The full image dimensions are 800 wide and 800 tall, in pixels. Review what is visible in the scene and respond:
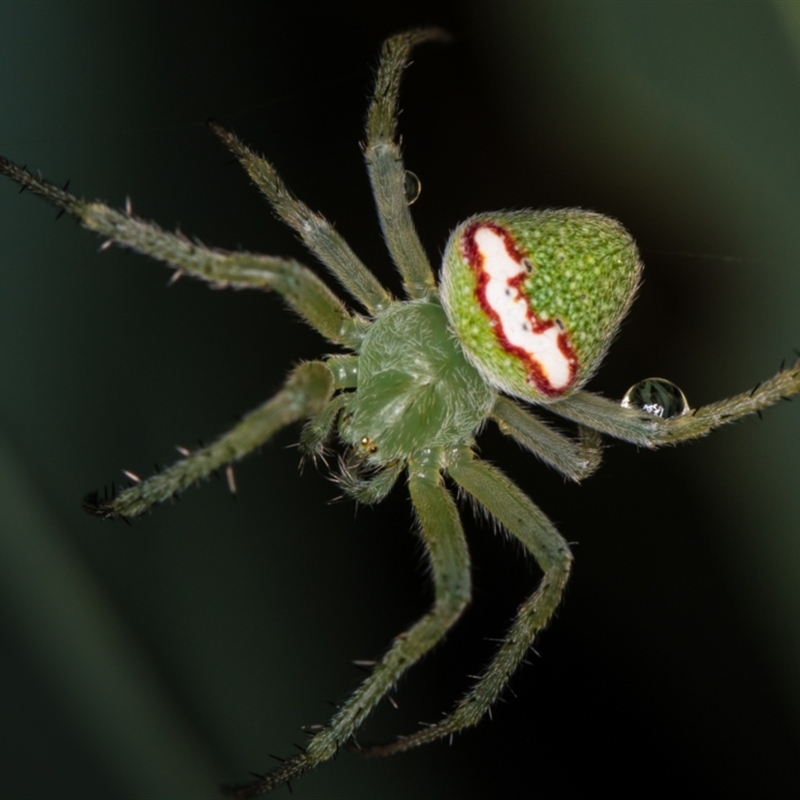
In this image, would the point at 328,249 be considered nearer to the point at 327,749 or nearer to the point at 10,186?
the point at 10,186

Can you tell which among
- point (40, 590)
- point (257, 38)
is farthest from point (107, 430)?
point (257, 38)

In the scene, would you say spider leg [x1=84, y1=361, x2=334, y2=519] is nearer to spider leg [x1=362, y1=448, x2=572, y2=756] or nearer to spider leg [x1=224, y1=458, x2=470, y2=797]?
spider leg [x1=224, y1=458, x2=470, y2=797]

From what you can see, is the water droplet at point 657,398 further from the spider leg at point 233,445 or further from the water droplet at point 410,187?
the spider leg at point 233,445

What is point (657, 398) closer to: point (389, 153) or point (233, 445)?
point (389, 153)

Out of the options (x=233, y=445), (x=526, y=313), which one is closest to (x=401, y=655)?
(x=233, y=445)

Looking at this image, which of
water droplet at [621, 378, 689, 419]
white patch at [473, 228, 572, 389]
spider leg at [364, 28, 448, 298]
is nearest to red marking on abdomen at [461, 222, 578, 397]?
white patch at [473, 228, 572, 389]

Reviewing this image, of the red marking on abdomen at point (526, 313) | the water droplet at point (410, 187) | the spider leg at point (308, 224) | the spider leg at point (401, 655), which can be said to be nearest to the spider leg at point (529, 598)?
the spider leg at point (401, 655)
